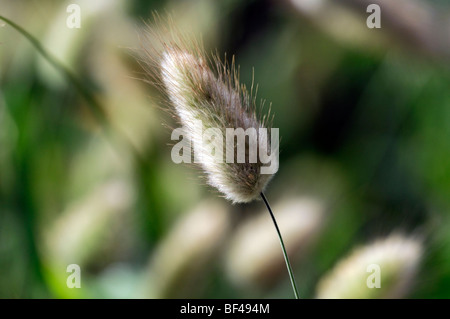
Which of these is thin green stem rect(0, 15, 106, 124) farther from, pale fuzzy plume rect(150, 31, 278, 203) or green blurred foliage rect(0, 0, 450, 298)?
pale fuzzy plume rect(150, 31, 278, 203)

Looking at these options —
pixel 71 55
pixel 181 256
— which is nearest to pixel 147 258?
pixel 181 256

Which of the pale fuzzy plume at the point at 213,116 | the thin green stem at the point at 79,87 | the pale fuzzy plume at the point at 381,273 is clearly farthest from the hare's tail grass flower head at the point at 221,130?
the thin green stem at the point at 79,87

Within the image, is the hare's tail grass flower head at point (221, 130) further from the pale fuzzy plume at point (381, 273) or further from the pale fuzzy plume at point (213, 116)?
the pale fuzzy plume at point (381, 273)

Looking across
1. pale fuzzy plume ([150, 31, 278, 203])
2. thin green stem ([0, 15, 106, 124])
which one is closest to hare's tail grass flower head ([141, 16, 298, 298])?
pale fuzzy plume ([150, 31, 278, 203])

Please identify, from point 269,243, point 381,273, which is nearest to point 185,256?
point 269,243

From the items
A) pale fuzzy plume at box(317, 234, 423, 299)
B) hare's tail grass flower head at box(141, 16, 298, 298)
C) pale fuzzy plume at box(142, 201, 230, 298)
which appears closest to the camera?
hare's tail grass flower head at box(141, 16, 298, 298)
